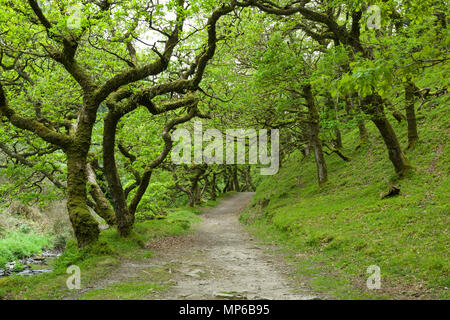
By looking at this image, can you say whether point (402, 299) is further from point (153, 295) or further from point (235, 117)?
point (235, 117)

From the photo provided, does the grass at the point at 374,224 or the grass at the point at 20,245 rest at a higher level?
the grass at the point at 374,224

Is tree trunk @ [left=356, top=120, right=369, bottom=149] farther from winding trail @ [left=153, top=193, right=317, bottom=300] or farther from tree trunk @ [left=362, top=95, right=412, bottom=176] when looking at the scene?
winding trail @ [left=153, top=193, right=317, bottom=300]

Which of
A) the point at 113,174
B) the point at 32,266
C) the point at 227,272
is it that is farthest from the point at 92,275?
the point at 32,266

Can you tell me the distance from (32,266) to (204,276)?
1204 centimetres

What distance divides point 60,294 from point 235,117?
13.7 metres

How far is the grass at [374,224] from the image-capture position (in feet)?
24.5

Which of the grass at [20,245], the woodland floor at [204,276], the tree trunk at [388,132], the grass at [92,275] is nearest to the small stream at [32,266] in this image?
the grass at [20,245]

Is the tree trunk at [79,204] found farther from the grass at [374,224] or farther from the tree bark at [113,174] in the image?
the grass at [374,224]

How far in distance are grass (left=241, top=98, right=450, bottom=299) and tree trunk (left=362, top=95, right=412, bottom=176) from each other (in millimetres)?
519

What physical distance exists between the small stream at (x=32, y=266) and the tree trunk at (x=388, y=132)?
16871 millimetres

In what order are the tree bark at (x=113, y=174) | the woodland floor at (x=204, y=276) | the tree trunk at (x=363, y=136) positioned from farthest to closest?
the tree trunk at (x=363, y=136) → the tree bark at (x=113, y=174) → the woodland floor at (x=204, y=276)

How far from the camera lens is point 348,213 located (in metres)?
13.7

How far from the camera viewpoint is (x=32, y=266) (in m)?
16.3
